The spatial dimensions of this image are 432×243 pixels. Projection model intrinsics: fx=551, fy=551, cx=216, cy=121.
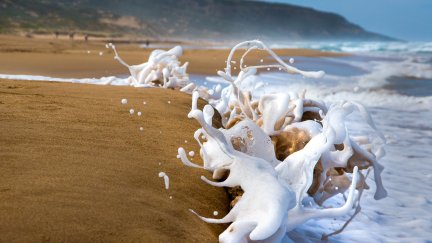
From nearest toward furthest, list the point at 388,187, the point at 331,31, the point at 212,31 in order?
1. the point at 388,187
2. the point at 212,31
3. the point at 331,31

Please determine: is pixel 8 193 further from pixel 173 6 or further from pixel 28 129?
pixel 173 6

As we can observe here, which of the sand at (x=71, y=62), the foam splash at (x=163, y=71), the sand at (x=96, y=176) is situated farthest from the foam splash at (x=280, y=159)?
the sand at (x=71, y=62)

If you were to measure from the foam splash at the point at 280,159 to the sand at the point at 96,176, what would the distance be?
90 mm

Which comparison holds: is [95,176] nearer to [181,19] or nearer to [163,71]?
[163,71]

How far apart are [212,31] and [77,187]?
334ft

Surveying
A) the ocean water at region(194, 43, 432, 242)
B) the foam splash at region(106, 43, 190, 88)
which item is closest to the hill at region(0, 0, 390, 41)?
the ocean water at region(194, 43, 432, 242)

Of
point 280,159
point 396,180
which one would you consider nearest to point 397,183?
point 396,180

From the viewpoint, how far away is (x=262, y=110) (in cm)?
219

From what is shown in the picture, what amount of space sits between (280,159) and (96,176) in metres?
0.81

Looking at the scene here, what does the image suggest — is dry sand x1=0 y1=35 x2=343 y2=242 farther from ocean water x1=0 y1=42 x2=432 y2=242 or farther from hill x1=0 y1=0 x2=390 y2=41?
hill x1=0 y1=0 x2=390 y2=41

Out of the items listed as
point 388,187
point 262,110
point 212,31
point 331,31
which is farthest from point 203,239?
point 331,31

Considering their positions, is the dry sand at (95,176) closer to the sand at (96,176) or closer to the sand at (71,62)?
the sand at (96,176)

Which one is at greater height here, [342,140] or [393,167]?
[342,140]

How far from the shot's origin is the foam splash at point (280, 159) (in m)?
1.44
